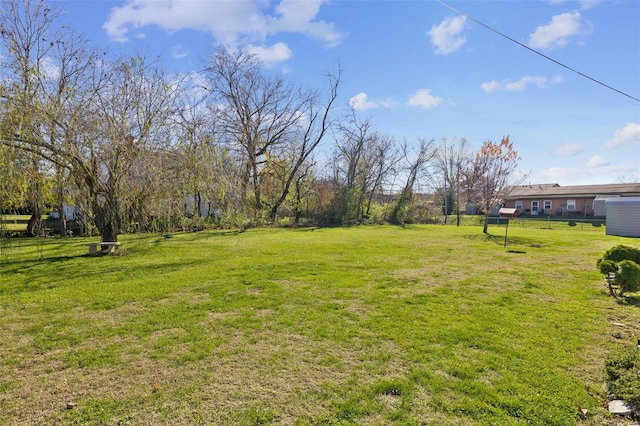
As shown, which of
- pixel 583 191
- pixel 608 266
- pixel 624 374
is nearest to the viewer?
pixel 624 374

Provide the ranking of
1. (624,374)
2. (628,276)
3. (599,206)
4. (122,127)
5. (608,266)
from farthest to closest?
(599,206) → (122,127) → (608,266) → (628,276) → (624,374)

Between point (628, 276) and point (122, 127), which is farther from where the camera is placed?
point (122, 127)

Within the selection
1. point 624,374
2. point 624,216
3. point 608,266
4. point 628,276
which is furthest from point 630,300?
point 624,216

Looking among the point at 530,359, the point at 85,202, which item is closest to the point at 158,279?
the point at 85,202

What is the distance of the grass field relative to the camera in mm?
2545

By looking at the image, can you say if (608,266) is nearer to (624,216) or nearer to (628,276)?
(628,276)

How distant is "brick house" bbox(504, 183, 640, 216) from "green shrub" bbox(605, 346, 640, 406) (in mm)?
28898

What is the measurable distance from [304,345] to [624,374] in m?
2.80

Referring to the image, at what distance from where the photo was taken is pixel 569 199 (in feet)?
104

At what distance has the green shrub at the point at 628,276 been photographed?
17.5 ft

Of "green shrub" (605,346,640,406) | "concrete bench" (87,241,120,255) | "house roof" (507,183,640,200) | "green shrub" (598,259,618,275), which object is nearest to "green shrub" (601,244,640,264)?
"green shrub" (598,259,618,275)

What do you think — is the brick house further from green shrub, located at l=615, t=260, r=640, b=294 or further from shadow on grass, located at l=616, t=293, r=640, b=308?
green shrub, located at l=615, t=260, r=640, b=294

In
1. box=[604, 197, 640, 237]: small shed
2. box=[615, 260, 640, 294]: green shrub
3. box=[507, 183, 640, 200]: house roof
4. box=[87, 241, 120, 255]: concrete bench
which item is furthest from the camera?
box=[507, 183, 640, 200]: house roof

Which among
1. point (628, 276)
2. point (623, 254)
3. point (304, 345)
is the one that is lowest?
point (304, 345)
